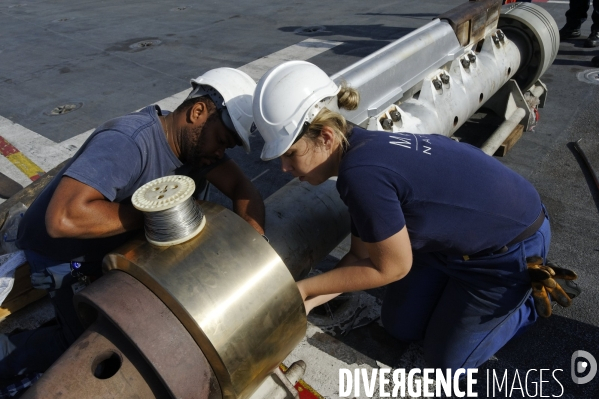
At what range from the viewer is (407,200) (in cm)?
177

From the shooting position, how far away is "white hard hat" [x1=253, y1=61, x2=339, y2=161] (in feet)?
5.82

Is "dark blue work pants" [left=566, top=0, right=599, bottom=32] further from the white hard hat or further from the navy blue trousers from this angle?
the white hard hat

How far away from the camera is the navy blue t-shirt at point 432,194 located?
1683 mm

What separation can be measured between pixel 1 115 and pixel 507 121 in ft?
18.2

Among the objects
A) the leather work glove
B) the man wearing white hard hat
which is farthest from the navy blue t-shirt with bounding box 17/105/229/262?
the leather work glove

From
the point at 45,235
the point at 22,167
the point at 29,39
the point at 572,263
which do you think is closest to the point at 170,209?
the point at 45,235

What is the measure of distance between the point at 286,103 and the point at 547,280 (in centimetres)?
137

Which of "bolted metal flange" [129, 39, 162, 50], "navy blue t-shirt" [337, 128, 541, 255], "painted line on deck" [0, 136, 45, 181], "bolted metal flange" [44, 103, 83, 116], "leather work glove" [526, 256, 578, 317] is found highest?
"navy blue t-shirt" [337, 128, 541, 255]

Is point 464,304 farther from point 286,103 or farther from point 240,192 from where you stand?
point 286,103

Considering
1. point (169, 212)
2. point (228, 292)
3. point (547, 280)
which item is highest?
point (169, 212)

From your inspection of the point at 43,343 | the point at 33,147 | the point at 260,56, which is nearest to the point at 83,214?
the point at 43,343

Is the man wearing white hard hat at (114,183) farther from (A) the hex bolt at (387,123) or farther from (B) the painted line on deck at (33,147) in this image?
(B) the painted line on deck at (33,147)

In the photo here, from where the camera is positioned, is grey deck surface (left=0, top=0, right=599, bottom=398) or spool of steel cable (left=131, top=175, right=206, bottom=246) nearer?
spool of steel cable (left=131, top=175, right=206, bottom=246)

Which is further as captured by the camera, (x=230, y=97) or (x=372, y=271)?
(x=230, y=97)
